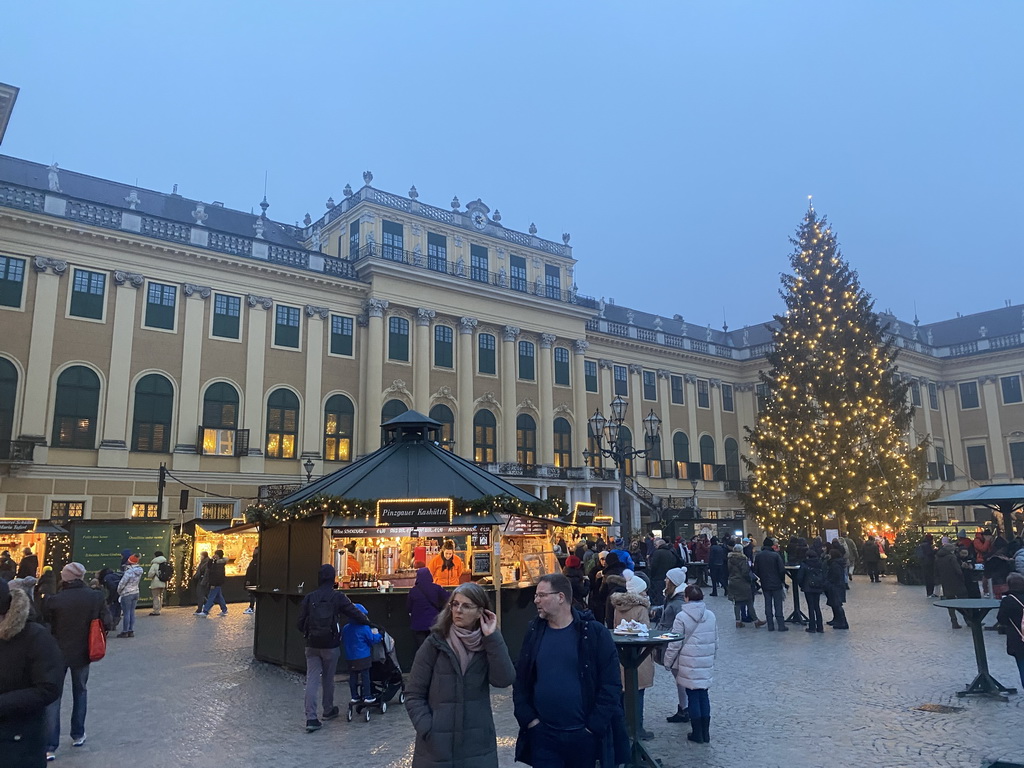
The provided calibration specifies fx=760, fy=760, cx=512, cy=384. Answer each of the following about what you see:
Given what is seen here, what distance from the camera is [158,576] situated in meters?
21.6

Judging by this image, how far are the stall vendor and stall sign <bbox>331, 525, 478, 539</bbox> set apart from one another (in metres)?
0.32

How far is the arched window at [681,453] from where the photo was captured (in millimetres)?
50875

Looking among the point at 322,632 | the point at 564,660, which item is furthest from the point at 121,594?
the point at 564,660

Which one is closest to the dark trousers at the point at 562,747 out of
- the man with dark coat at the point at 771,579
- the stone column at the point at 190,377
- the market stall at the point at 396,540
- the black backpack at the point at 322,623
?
the black backpack at the point at 322,623

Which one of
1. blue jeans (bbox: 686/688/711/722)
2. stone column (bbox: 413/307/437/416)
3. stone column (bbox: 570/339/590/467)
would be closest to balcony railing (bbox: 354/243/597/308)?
stone column (bbox: 413/307/437/416)

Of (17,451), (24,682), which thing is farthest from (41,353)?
(24,682)

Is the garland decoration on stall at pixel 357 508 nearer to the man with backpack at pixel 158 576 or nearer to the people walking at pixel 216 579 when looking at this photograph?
the people walking at pixel 216 579

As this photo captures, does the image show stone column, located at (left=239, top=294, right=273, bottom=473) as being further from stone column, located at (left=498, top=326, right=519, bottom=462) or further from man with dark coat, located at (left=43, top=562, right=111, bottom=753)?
man with dark coat, located at (left=43, top=562, right=111, bottom=753)

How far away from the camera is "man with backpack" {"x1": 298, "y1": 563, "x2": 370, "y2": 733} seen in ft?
27.9

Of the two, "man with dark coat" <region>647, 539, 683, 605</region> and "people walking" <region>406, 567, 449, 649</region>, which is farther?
"man with dark coat" <region>647, 539, 683, 605</region>

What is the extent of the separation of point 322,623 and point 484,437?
32156 millimetres

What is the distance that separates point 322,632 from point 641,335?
44582mm

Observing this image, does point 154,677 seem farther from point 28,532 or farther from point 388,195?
point 388,195

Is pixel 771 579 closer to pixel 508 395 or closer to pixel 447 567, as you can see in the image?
pixel 447 567
